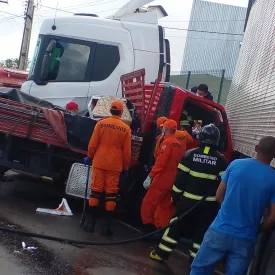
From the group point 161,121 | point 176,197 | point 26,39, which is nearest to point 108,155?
point 161,121

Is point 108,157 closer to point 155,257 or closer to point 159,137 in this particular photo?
point 159,137

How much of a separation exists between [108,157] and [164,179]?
79 cm

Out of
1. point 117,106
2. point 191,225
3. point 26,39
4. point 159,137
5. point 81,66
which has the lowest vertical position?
point 191,225

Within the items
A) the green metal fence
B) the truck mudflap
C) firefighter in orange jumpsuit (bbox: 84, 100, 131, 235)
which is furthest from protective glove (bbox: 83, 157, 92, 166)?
the green metal fence

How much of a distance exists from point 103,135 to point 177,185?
1.51m

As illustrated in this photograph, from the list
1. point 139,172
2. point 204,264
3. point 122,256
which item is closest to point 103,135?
point 139,172

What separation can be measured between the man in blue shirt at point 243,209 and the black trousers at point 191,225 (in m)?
1.63

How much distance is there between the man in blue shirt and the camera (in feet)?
15.7

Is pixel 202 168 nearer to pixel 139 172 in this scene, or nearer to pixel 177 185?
pixel 177 185

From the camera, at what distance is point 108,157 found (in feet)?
25.0

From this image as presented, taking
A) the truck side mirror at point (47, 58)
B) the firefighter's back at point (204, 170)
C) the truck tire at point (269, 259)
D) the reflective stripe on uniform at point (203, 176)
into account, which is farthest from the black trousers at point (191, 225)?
the truck side mirror at point (47, 58)

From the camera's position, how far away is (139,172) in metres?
8.51

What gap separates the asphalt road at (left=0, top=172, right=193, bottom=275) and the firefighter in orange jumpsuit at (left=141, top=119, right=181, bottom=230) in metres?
0.46

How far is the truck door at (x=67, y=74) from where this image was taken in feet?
31.7
